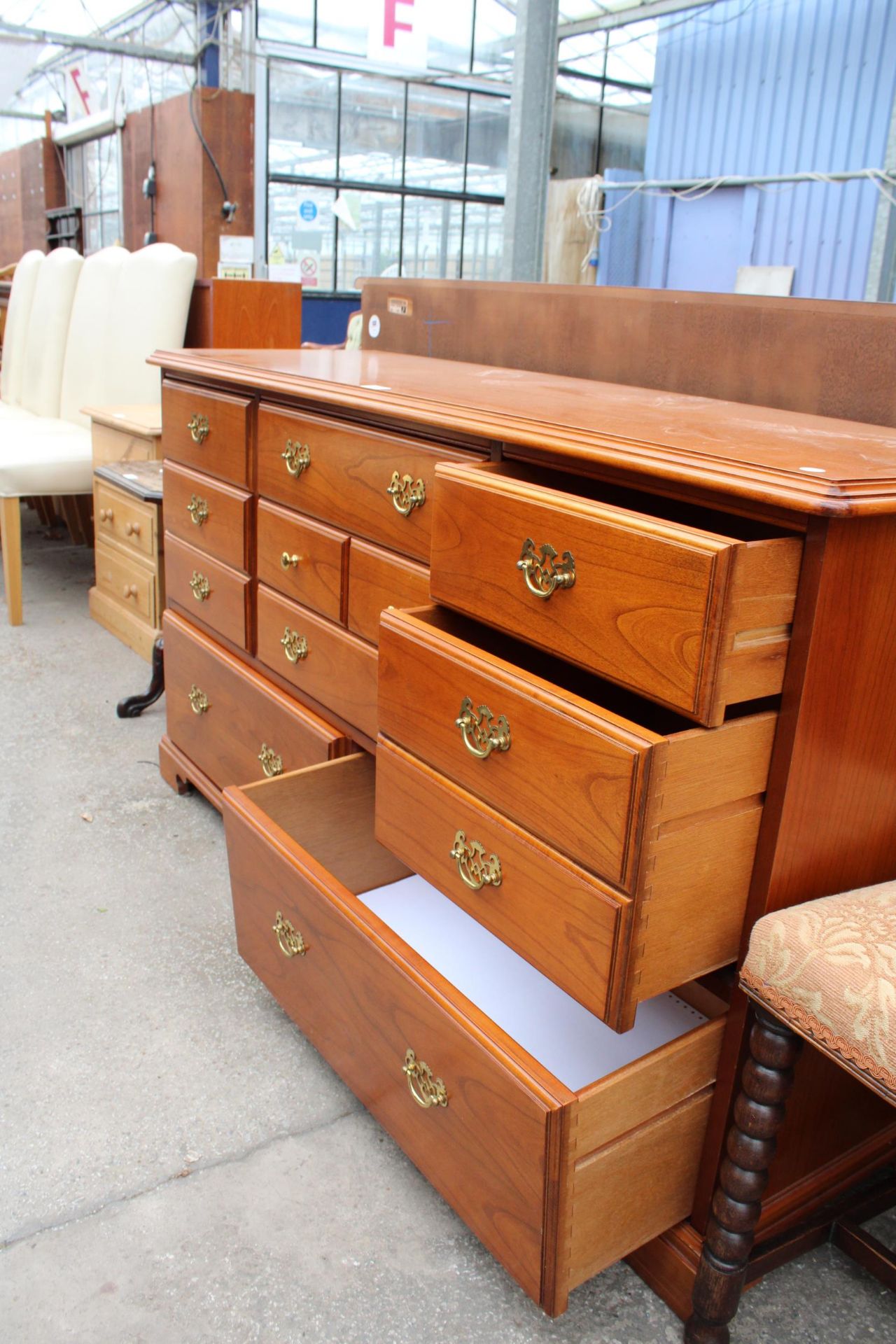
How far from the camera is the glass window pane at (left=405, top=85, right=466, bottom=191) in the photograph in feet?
29.7

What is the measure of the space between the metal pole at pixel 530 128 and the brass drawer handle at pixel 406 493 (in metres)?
3.09

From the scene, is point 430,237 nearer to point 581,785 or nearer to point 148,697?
point 148,697

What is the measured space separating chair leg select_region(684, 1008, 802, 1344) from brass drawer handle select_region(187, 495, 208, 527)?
4.38 feet

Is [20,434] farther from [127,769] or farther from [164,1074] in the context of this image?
[164,1074]

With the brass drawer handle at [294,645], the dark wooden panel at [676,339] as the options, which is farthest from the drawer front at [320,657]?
the dark wooden panel at [676,339]

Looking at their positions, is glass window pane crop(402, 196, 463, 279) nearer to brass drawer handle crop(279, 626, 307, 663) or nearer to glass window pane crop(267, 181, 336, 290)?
glass window pane crop(267, 181, 336, 290)

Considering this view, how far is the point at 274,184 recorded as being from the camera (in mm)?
7934

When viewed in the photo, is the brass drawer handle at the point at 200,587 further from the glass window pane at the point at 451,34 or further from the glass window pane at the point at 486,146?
the glass window pane at the point at 451,34

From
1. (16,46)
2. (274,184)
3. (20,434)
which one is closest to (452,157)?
(274,184)

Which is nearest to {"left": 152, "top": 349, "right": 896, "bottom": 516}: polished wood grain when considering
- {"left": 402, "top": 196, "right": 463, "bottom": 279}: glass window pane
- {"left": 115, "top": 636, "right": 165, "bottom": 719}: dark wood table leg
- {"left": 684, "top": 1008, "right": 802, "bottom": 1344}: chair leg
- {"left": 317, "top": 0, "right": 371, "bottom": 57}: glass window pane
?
{"left": 684, "top": 1008, "right": 802, "bottom": 1344}: chair leg

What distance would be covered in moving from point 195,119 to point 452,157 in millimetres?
3035

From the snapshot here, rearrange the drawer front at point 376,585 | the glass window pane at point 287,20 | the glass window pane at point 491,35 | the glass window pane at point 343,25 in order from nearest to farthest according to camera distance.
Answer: the drawer front at point 376,585 → the glass window pane at point 287,20 → the glass window pane at point 343,25 → the glass window pane at point 491,35

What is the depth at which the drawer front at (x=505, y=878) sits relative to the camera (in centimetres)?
90

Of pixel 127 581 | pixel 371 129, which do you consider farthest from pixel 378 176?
pixel 127 581
